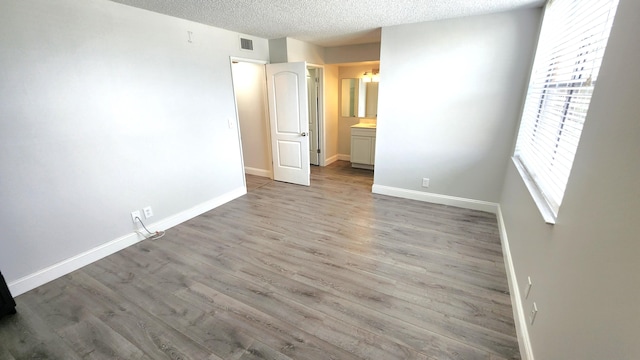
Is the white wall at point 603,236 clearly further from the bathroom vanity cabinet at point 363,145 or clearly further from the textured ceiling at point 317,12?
the bathroom vanity cabinet at point 363,145

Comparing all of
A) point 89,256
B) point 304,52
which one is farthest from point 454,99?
point 89,256

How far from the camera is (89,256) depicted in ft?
8.35

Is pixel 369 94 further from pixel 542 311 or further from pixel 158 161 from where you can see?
pixel 542 311

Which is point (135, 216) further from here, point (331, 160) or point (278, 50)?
point (331, 160)

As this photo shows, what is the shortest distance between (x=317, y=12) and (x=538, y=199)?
264 centimetres

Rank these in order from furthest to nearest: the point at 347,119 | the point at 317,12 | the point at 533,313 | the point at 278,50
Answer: the point at 347,119 → the point at 278,50 → the point at 317,12 → the point at 533,313

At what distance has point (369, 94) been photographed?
18.3 feet

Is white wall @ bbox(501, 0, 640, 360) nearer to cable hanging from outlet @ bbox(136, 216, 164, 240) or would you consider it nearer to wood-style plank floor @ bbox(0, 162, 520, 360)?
wood-style plank floor @ bbox(0, 162, 520, 360)

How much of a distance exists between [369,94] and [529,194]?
4.08 metres

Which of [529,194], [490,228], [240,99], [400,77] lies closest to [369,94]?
[400,77]

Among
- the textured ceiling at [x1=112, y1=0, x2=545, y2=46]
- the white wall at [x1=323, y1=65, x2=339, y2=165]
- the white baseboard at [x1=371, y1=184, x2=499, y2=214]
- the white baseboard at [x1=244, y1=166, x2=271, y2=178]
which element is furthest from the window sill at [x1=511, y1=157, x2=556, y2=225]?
the white baseboard at [x1=244, y1=166, x2=271, y2=178]

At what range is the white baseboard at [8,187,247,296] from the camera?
2182 mm

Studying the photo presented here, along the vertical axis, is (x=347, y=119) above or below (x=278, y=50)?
below

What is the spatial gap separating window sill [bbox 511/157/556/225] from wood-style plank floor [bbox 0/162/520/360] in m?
0.80
